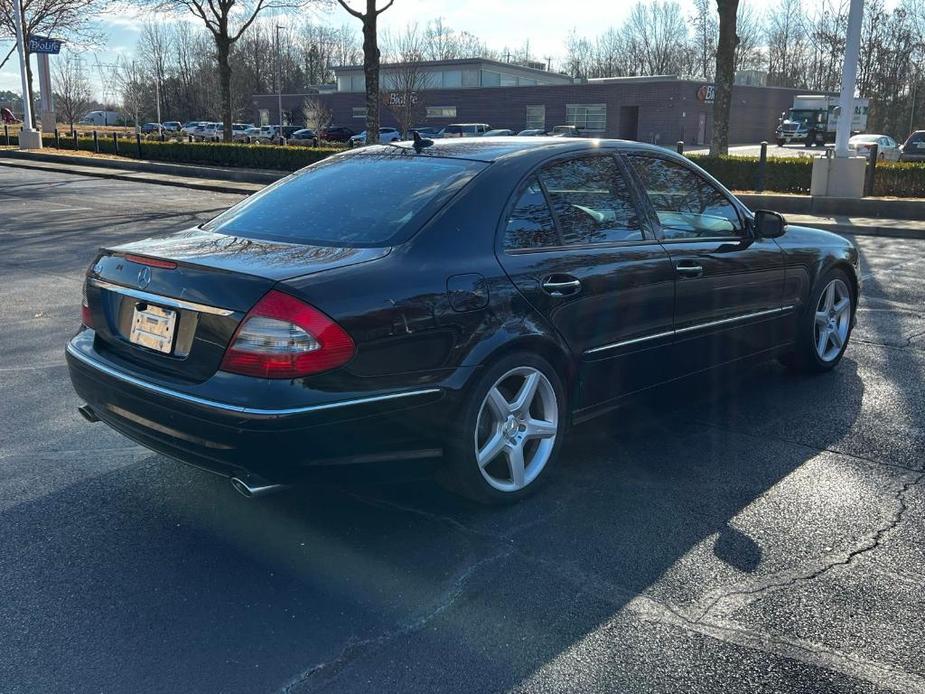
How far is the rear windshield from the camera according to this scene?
146 inches

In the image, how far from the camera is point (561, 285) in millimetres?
3918

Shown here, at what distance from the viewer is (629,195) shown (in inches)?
A: 177

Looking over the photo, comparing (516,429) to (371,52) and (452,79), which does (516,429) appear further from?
(452,79)

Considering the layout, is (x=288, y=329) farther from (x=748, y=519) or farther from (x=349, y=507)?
(x=748, y=519)

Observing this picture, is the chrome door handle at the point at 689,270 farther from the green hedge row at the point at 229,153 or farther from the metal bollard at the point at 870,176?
the green hedge row at the point at 229,153

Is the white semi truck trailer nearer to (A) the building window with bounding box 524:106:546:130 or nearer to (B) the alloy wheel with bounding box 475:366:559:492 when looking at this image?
(A) the building window with bounding box 524:106:546:130

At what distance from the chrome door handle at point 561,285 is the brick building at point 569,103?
4551cm

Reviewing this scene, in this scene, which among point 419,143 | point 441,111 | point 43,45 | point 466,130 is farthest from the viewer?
point 441,111

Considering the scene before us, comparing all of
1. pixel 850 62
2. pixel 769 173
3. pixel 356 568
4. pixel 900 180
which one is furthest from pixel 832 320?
pixel 769 173

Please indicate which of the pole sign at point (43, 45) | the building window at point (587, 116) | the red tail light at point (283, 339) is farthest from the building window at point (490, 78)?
the red tail light at point (283, 339)

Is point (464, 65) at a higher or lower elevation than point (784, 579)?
higher

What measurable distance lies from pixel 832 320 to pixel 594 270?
8.80 ft

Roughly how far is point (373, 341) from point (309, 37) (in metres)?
105

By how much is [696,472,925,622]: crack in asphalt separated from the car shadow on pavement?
0.11 metres
